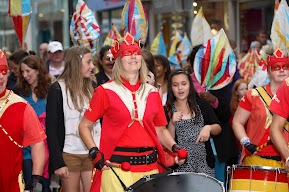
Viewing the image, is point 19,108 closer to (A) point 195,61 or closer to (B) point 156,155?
(B) point 156,155

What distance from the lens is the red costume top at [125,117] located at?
23.2 ft

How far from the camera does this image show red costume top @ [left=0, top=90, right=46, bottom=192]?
669cm

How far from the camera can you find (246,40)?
22.8 m

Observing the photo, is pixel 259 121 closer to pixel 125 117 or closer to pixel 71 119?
pixel 125 117

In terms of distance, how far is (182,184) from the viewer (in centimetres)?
639

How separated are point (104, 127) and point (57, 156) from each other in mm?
1203

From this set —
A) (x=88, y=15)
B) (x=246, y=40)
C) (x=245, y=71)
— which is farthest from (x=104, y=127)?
(x=246, y=40)

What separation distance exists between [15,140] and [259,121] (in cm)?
266

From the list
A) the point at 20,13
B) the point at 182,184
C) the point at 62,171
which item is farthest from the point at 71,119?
the point at 20,13

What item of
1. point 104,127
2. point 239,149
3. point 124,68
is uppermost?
point 124,68

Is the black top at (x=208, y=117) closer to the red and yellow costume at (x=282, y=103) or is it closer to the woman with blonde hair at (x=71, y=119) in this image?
the woman with blonde hair at (x=71, y=119)

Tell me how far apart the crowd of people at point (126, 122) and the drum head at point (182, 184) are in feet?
1.88

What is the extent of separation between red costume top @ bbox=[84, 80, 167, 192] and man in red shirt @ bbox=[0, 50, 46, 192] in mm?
623

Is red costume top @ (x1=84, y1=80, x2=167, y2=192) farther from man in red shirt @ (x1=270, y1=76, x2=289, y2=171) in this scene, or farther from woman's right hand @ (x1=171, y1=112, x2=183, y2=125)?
woman's right hand @ (x1=171, y1=112, x2=183, y2=125)
